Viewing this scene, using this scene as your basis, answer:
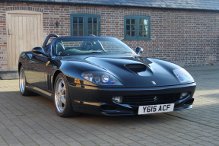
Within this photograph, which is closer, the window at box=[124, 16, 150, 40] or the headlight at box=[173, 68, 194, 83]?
the headlight at box=[173, 68, 194, 83]

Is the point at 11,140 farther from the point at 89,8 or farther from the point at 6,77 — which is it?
the point at 89,8

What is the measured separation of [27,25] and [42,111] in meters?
7.65

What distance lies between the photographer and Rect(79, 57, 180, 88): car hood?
229 inches

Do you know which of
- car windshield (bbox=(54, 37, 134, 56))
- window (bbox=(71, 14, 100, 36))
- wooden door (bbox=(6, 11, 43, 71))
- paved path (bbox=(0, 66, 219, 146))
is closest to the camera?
paved path (bbox=(0, 66, 219, 146))

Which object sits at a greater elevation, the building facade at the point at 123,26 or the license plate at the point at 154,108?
the building facade at the point at 123,26

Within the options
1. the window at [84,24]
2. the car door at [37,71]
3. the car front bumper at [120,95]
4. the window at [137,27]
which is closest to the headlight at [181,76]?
the car front bumper at [120,95]

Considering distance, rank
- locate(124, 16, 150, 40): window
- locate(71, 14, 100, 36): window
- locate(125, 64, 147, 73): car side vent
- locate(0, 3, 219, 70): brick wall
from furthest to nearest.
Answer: locate(124, 16, 150, 40): window < locate(71, 14, 100, 36): window < locate(0, 3, 219, 70): brick wall < locate(125, 64, 147, 73): car side vent

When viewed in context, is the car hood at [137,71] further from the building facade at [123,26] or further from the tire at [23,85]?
the building facade at [123,26]

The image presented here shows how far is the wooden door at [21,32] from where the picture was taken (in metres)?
13.8

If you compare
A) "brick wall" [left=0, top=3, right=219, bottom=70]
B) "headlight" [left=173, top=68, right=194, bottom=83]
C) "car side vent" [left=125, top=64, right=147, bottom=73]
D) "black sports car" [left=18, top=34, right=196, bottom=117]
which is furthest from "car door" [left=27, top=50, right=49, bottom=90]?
"brick wall" [left=0, top=3, right=219, bottom=70]

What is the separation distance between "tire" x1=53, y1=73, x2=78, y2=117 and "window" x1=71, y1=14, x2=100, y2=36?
8.59 meters

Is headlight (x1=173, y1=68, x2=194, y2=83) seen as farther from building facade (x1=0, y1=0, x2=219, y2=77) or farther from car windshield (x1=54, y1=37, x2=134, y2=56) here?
building facade (x1=0, y1=0, x2=219, y2=77)

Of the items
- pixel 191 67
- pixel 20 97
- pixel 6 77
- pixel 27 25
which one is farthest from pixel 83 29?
pixel 20 97

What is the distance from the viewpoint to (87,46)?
297 inches
